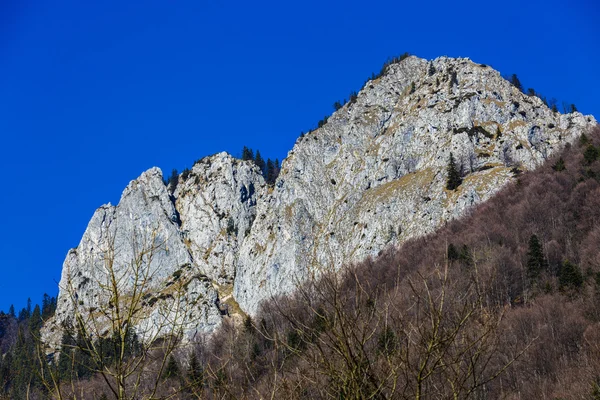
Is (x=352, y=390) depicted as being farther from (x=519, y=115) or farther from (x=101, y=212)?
(x=101, y=212)

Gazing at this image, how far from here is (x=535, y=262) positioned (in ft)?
172

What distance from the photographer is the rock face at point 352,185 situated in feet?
327

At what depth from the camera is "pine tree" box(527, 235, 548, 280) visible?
52.1 m

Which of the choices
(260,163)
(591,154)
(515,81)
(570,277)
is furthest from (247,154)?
(570,277)

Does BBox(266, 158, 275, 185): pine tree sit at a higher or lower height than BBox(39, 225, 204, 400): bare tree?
higher

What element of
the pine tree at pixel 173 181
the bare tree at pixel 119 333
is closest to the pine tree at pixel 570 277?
the bare tree at pixel 119 333

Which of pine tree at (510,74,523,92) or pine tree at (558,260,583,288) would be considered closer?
pine tree at (558,260,583,288)

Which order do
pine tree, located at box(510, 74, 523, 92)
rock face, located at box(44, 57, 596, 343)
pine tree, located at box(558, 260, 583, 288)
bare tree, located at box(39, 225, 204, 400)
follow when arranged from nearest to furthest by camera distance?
bare tree, located at box(39, 225, 204, 400)
pine tree, located at box(558, 260, 583, 288)
rock face, located at box(44, 57, 596, 343)
pine tree, located at box(510, 74, 523, 92)

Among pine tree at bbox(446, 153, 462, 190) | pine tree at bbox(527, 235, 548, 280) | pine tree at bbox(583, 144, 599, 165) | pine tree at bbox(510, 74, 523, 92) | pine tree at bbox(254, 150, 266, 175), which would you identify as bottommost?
pine tree at bbox(527, 235, 548, 280)

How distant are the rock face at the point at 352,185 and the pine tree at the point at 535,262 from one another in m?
34.8

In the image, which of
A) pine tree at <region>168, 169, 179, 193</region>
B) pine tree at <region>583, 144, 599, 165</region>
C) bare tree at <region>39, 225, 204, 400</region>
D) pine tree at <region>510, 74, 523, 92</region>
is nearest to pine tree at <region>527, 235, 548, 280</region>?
pine tree at <region>583, 144, 599, 165</region>

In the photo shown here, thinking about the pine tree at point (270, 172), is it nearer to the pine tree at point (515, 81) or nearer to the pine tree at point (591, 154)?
the pine tree at point (515, 81)

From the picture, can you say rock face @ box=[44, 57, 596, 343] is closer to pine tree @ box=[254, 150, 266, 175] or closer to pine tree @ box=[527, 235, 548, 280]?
pine tree @ box=[254, 150, 266, 175]

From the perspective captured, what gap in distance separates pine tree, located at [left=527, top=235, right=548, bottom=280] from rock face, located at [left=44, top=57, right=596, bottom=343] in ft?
114
